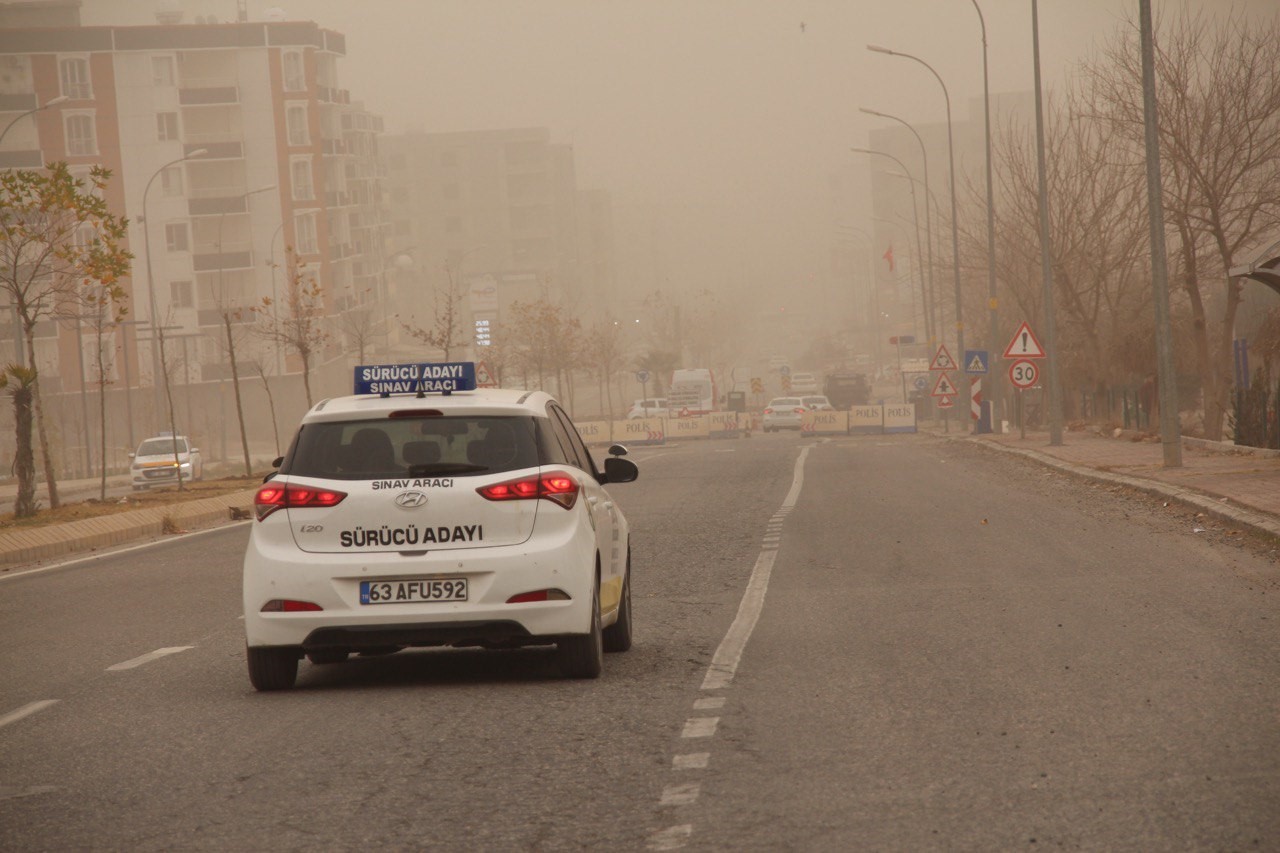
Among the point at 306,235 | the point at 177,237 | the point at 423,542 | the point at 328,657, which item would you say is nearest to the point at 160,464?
the point at 328,657

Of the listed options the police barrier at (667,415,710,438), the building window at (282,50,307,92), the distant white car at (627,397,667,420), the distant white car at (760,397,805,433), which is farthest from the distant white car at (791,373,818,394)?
the building window at (282,50,307,92)

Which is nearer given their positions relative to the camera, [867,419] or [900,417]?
[900,417]

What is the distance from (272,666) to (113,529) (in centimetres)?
1494

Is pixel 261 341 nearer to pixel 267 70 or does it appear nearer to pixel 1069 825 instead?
pixel 267 70

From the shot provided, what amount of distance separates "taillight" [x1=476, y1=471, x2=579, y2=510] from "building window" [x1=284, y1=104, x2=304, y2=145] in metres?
94.5

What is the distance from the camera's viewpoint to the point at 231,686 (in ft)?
29.5

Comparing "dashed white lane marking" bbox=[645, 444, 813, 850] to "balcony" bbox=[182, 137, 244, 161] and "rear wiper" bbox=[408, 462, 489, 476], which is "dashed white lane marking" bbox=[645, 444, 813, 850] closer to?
"rear wiper" bbox=[408, 462, 489, 476]

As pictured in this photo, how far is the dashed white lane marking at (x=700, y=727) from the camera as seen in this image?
6.97 m

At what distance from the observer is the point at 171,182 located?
96.1m

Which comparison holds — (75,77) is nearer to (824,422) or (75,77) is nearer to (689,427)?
(689,427)

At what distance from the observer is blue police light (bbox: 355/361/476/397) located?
8.86m

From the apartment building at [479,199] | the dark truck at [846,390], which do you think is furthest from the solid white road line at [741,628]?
the apartment building at [479,199]

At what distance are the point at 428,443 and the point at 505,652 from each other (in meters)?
1.92

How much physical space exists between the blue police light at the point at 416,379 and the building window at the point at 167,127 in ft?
304
